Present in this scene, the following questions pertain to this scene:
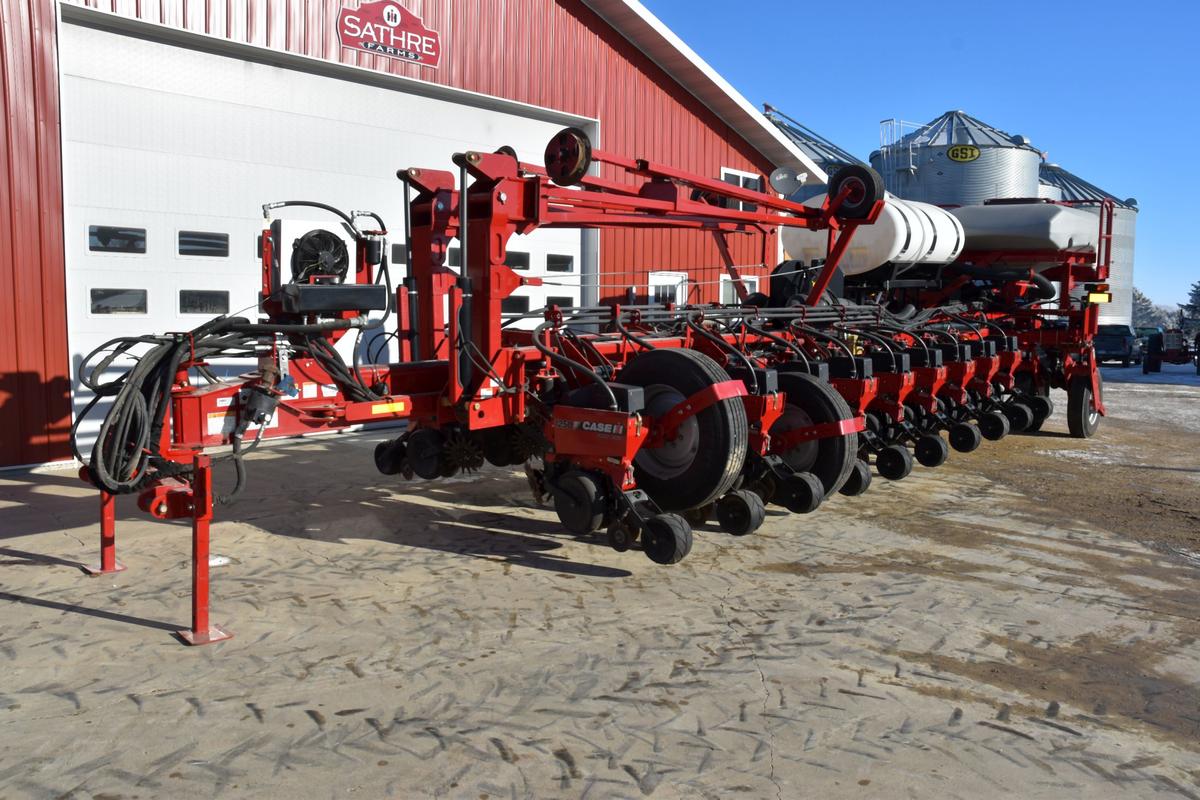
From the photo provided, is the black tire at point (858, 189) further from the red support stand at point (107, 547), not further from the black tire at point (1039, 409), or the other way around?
the red support stand at point (107, 547)

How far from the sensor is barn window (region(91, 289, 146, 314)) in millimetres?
7566

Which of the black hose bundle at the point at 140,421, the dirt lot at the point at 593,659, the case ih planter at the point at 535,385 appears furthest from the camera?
the case ih planter at the point at 535,385

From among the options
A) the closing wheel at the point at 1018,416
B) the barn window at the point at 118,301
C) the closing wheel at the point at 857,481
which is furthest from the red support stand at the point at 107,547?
the closing wheel at the point at 1018,416

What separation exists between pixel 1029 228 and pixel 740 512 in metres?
7.00

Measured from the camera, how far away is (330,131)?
905 cm

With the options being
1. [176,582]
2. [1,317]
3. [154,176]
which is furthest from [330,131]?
[176,582]

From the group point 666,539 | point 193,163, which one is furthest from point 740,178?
point 666,539

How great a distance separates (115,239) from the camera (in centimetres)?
764

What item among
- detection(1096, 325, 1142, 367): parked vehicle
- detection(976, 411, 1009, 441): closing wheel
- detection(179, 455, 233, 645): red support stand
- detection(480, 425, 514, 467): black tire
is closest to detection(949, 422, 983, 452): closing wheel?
detection(976, 411, 1009, 441): closing wheel

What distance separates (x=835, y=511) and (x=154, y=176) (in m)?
5.93

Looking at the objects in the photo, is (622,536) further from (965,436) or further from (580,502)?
(965,436)

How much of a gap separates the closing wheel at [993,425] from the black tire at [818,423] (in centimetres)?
370

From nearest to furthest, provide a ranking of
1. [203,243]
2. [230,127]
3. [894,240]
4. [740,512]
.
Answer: [740,512] → [203,243] → [230,127] → [894,240]

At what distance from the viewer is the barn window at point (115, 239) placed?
7.53m
